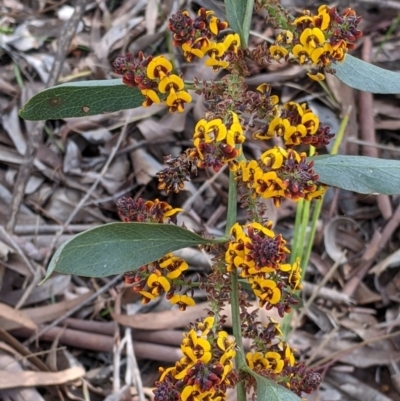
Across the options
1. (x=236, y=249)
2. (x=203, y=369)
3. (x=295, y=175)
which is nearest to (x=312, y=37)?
(x=295, y=175)

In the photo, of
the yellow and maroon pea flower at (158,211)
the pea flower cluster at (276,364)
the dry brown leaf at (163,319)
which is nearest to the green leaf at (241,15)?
the yellow and maroon pea flower at (158,211)

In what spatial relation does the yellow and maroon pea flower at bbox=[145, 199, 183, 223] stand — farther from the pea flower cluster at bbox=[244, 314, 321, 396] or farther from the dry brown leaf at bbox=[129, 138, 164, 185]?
the dry brown leaf at bbox=[129, 138, 164, 185]

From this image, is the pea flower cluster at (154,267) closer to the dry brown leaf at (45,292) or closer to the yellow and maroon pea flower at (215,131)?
the yellow and maroon pea flower at (215,131)

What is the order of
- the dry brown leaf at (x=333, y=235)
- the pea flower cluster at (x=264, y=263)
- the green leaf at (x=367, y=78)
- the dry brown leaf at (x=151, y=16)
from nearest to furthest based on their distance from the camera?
1. the pea flower cluster at (x=264, y=263)
2. the green leaf at (x=367, y=78)
3. the dry brown leaf at (x=333, y=235)
4. the dry brown leaf at (x=151, y=16)

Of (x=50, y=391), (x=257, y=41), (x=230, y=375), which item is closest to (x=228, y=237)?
(x=230, y=375)

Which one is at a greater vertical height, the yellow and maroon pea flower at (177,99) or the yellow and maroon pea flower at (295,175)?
the yellow and maroon pea flower at (177,99)

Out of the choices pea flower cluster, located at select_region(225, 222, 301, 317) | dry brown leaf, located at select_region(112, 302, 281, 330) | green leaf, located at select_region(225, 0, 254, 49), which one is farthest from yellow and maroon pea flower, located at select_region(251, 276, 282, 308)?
dry brown leaf, located at select_region(112, 302, 281, 330)

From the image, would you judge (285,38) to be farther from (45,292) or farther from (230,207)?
(45,292)
